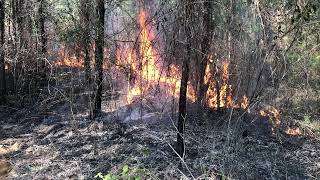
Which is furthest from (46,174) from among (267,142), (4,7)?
(4,7)

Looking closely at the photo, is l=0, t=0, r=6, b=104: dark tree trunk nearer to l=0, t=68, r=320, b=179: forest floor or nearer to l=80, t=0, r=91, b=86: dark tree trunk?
l=0, t=68, r=320, b=179: forest floor

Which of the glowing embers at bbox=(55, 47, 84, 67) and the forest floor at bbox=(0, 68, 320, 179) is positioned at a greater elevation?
the glowing embers at bbox=(55, 47, 84, 67)

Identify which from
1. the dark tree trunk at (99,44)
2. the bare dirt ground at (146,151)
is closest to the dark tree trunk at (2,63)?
the bare dirt ground at (146,151)

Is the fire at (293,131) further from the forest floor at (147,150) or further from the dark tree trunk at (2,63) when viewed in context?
the dark tree trunk at (2,63)

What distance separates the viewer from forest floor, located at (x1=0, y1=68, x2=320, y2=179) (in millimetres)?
7844

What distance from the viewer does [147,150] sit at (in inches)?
346

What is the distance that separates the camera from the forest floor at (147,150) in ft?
25.7

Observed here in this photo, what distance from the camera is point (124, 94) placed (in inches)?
456

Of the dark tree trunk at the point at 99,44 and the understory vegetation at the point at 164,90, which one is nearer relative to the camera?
the understory vegetation at the point at 164,90

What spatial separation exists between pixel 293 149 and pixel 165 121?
3.16 metres

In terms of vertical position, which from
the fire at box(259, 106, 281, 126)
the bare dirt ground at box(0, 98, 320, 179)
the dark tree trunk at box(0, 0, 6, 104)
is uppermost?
the dark tree trunk at box(0, 0, 6, 104)

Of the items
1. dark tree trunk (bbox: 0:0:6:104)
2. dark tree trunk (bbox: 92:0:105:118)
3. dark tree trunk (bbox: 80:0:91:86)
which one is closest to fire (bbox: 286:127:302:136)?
dark tree trunk (bbox: 92:0:105:118)

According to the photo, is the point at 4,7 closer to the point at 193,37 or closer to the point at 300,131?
the point at 193,37

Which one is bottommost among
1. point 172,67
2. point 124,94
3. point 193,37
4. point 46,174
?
point 46,174
